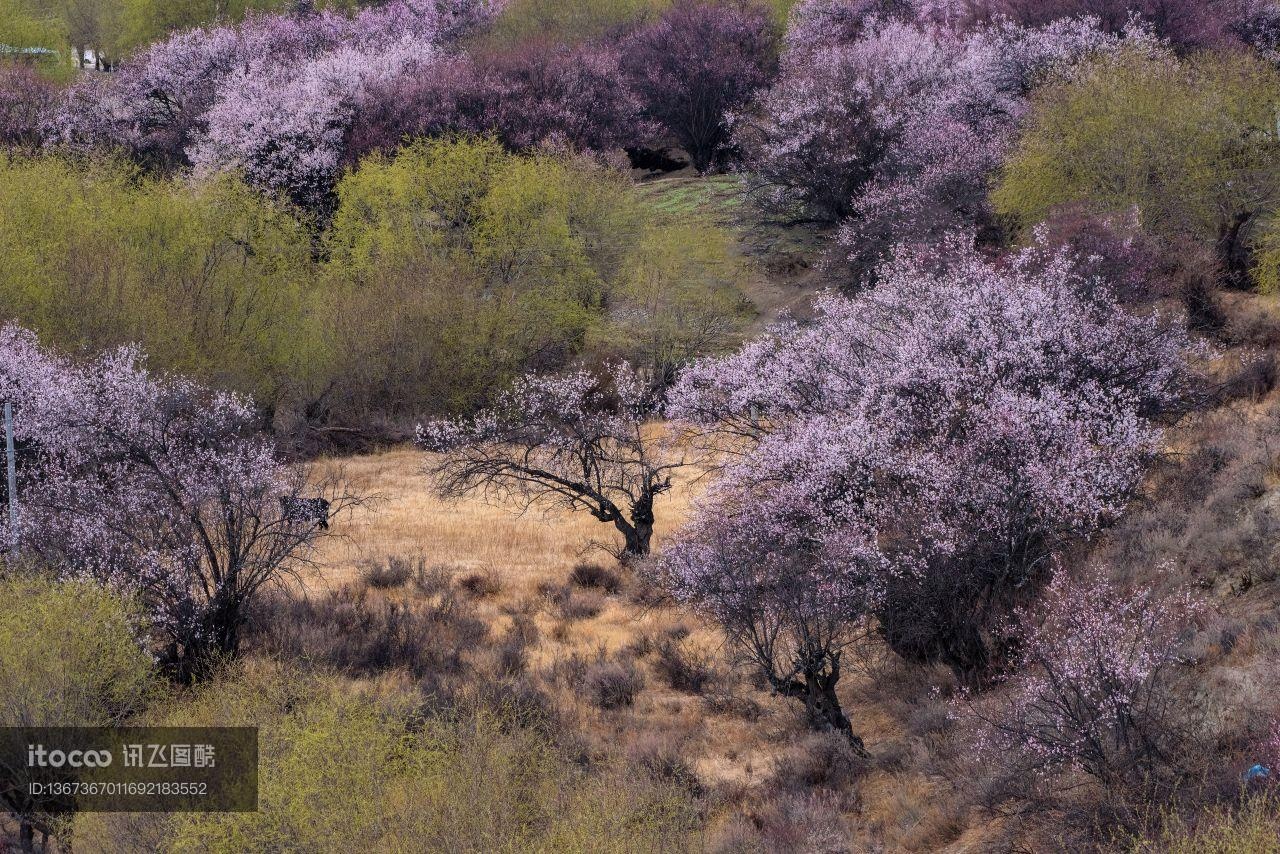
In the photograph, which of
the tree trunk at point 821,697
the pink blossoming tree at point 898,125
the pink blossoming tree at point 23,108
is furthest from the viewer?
the pink blossoming tree at point 23,108

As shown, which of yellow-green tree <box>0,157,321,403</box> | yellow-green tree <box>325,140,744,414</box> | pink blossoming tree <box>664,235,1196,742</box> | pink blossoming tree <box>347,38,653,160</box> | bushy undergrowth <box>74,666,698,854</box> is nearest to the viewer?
bushy undergrowth <box>74,666,698,854</box>

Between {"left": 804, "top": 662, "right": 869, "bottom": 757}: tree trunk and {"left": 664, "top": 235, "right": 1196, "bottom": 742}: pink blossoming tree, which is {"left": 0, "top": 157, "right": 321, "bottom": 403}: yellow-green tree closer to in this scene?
{"left": 664, "top": 235, "right": 1196, "bottom": 742}: pink blossoming tree

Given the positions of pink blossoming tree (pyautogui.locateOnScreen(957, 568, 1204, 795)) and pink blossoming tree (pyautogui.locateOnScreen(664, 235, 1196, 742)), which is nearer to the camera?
pink blossoming tree (pyautogui.locateOnScreen(957, 568, 1204, 795))

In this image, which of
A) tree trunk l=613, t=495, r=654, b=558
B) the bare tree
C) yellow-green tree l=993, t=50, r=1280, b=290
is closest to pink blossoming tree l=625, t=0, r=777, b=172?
yellow-green tree l=993, t=50, r=1280, b=290

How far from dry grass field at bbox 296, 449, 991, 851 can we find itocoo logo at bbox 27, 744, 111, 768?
6.26 metres

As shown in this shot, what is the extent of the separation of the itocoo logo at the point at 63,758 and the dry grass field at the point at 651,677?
6.26 metres

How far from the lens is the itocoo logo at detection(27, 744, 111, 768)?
1778 cm

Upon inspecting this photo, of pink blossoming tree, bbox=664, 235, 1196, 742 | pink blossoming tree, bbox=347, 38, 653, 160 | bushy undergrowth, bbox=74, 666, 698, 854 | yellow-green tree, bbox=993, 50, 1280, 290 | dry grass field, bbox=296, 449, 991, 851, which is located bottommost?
dry grass field, bbox=296, 449, 991, 851

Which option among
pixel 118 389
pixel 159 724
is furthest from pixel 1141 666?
pixel 118 389

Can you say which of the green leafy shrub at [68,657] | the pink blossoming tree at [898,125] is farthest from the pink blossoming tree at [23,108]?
the green leafy shrub at [68,657]

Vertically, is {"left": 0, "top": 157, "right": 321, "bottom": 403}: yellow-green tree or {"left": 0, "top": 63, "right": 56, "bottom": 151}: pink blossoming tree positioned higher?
{"left": 0, "top": 63, "right": 56, "bottom": 151}: pink blossoming tree

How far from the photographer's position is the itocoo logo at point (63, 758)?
58.3 feet

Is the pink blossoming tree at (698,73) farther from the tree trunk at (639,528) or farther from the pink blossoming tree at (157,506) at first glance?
the pink blossoming tree at (157,506)

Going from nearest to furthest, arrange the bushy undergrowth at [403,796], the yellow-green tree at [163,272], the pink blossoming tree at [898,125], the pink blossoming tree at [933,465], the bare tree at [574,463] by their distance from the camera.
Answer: the bushy undergrowth at [403,796], the pink blossoming tree at [933,465], the bare tree at [574,463], the yellow-green tree at [163,272], the pink blossoming tree at [898,125]
